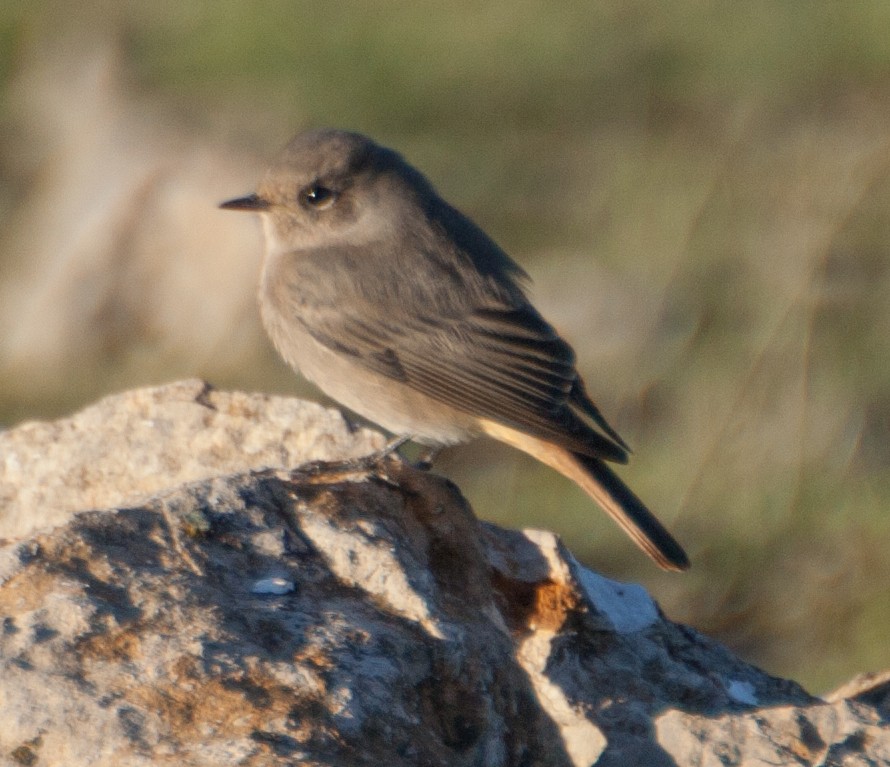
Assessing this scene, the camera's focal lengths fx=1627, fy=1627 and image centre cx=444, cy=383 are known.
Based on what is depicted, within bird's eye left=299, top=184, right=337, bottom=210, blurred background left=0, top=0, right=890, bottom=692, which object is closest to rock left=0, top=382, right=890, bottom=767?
bird's eye left=299, top=184, right=337, bottom=210

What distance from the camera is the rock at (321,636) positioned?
9.50ft

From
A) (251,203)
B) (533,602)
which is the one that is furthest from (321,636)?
(251,203)

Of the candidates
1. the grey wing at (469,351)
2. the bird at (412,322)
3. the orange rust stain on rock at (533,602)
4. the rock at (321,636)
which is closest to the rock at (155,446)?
the rock at (321,636)

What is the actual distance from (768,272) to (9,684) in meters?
5.73

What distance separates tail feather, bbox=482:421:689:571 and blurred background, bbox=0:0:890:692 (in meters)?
1.82

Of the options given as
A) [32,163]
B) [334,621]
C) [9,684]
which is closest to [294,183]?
[334,621]

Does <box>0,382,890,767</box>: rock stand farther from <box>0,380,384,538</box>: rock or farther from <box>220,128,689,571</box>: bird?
<box>220,128,689,571</box>: bird

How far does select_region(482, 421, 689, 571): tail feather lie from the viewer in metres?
5.16

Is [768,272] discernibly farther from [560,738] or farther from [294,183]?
[560,738]

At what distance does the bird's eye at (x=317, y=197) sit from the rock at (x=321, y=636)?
1393 mm

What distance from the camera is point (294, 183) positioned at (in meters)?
5.86

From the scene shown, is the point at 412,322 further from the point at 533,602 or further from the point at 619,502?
the point at 533,602

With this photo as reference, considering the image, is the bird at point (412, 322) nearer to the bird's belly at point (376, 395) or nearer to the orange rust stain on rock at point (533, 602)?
the bird's belly at point (376, 395)

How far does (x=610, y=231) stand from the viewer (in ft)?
27.3
